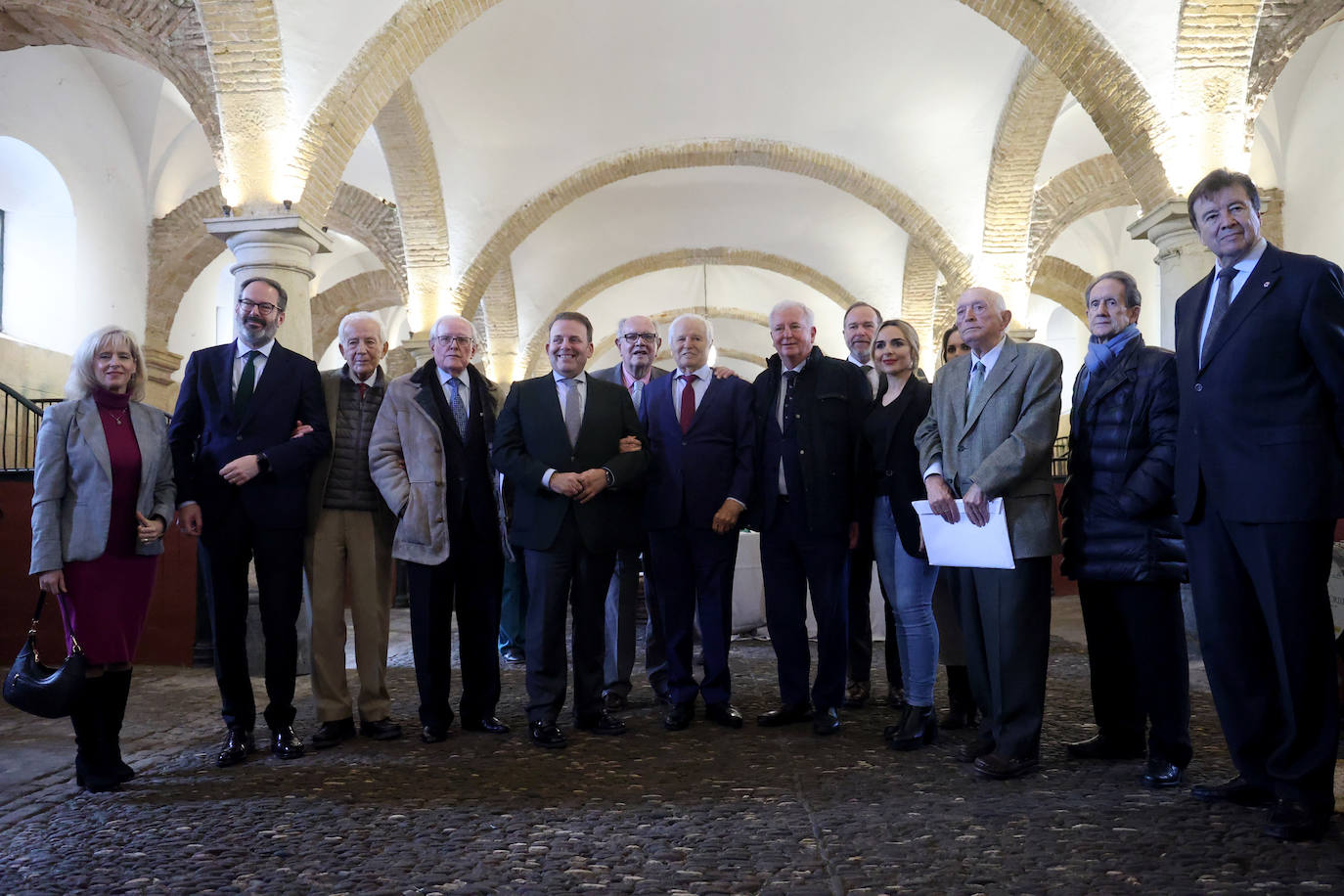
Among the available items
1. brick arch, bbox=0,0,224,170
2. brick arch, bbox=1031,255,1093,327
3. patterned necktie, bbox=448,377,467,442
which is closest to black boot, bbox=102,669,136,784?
patterned necktie, bbox=448,377,467,442

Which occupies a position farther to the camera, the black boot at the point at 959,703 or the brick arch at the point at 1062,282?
the brick arch at the point at 1062,282

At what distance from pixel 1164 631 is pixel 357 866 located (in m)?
2.59

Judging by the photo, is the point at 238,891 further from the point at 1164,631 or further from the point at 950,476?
the point at 1164,631

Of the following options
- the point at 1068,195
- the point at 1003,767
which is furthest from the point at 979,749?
the point at 1068,195

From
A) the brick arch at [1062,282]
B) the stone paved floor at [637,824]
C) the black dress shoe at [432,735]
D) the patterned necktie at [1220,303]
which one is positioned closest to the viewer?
the stone paved floor at [637,824]

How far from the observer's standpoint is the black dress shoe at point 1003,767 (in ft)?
10.7

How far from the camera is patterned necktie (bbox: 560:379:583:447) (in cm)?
414

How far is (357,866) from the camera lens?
252 centimetres

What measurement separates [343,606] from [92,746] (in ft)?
3.33

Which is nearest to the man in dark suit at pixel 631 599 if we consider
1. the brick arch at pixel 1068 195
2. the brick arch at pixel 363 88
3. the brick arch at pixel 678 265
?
the brick arch at pixel 363 88

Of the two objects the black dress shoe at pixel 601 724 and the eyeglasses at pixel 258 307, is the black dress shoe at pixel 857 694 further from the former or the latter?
the eyeglasses at pixel 258 307

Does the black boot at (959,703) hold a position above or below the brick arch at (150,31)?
below

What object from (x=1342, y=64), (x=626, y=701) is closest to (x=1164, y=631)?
(x=626, y=701)

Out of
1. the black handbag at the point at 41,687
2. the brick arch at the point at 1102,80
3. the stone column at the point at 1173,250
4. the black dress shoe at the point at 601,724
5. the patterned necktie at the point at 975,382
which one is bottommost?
the black dress shoe at the point at 601,724
